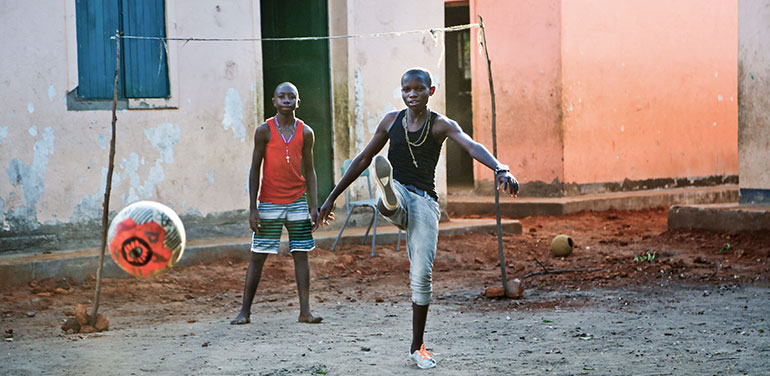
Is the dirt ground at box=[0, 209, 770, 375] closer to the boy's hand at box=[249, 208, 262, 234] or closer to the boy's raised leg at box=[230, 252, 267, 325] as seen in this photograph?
the boy's raised leg at box=[230, 252, 267, 325]

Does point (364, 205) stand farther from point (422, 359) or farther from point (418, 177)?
point (422, 359)

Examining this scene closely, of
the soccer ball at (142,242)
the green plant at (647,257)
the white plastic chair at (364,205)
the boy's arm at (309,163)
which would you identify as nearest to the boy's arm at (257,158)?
the boy's arm at (309,163)

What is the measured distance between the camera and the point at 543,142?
44.5 ft

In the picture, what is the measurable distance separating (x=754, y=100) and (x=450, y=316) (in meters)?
5.38

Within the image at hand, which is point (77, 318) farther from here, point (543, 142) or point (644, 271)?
point (543, 142)

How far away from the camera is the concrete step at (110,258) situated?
8070mm

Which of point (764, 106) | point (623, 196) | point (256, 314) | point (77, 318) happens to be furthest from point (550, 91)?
point (77, 318)

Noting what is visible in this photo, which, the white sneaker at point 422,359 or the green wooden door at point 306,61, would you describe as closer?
the white sneaker at point 422,359

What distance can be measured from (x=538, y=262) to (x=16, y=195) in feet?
16.4

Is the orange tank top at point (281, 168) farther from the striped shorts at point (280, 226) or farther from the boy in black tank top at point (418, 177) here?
the boy in black tank top at point (418, 177)

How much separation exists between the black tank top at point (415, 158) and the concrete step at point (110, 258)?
4101mm

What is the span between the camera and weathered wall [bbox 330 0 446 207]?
10.5 metres

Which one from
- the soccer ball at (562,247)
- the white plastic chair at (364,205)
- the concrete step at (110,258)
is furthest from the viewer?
the soccer ball at (562,247)

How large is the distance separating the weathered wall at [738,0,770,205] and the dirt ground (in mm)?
837
